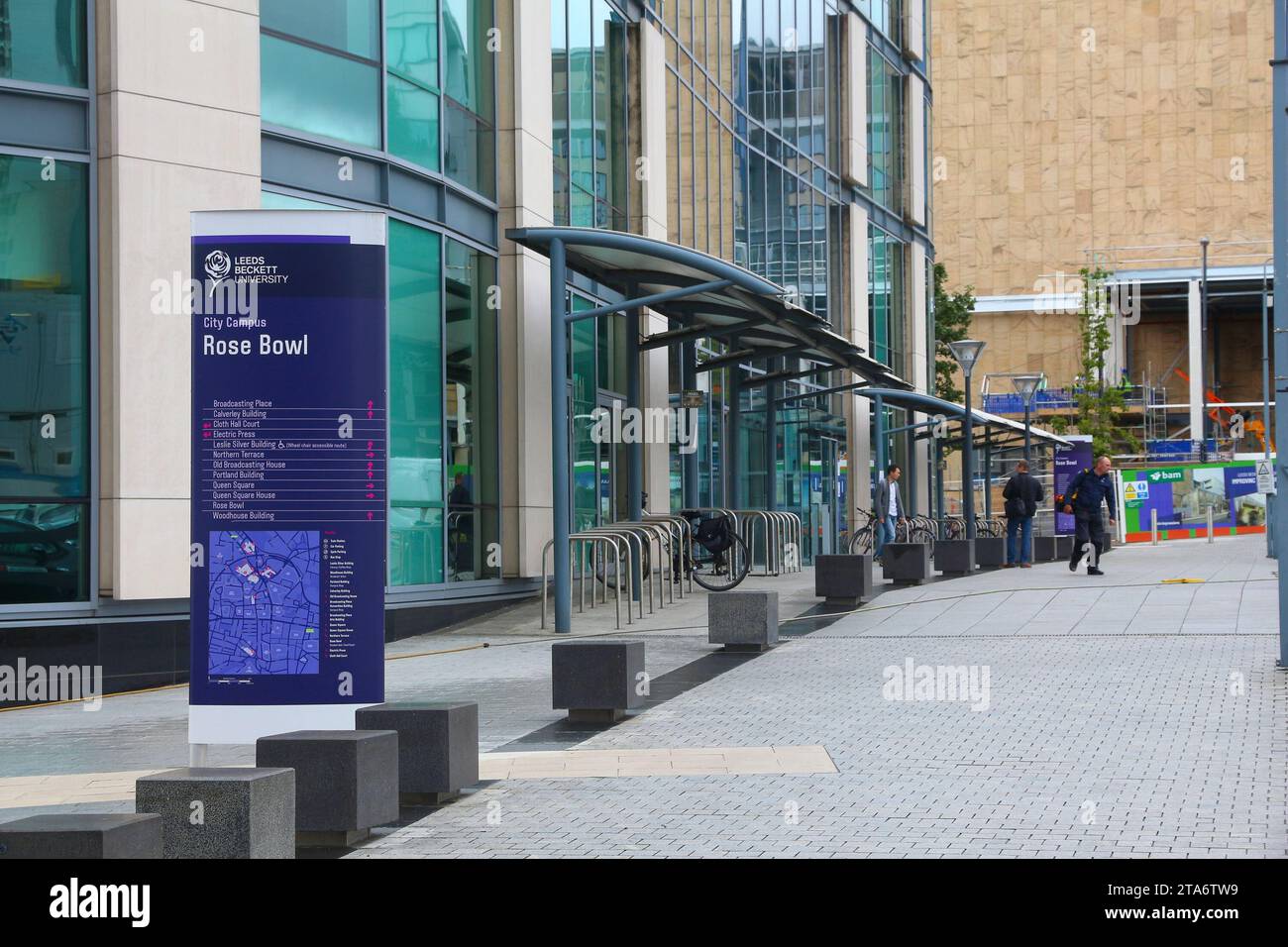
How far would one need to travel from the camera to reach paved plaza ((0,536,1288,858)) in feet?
22.8

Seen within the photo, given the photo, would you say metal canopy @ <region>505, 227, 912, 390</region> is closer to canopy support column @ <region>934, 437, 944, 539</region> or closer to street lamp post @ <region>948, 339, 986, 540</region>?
street lamp post @ <region>948, 339, 986, 540</region>

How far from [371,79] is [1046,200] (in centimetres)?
7543

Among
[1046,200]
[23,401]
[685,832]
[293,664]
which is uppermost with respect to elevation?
[1046,200]

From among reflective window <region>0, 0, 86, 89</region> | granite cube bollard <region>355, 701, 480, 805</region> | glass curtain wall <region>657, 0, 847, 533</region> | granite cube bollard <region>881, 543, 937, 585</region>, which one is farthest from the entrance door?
granite cube bollard <region>355, 701, 480, 805</region>

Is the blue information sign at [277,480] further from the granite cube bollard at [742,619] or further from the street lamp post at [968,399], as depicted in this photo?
the street lamp post at [968,399]

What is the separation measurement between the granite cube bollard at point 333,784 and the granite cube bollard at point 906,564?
16.3m

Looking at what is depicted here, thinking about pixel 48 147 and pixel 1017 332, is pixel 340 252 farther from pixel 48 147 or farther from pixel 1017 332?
pixel 1017 332

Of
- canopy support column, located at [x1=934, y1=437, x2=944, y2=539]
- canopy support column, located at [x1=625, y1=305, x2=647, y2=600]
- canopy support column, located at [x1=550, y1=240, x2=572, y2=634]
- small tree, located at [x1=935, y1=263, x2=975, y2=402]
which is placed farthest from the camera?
small tree, located at [x1=935, y1=263, x2=975, y2=402]

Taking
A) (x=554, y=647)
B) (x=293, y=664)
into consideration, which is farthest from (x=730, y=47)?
(x=293, y=664)

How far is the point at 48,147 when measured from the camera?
1330 cm

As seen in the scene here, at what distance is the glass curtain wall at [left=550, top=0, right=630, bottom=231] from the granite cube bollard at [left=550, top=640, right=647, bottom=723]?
37.1ft

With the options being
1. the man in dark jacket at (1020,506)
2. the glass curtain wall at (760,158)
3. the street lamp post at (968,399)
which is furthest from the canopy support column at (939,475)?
the man in dark jacket at (1020,506)

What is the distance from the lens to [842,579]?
62.4ft

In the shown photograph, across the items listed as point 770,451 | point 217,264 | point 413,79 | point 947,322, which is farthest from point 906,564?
point 947,322
